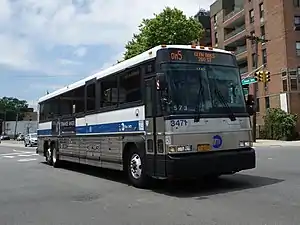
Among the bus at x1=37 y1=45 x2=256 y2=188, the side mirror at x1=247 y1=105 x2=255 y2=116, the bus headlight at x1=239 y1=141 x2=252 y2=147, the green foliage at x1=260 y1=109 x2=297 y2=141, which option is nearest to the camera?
the bus at x1=37 y1=45 x2=256 y2=188

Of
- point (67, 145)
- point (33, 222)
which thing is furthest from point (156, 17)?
point (33, 222)

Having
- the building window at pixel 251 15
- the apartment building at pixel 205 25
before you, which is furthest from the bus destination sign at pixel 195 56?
the apartment building at pixel 205 25

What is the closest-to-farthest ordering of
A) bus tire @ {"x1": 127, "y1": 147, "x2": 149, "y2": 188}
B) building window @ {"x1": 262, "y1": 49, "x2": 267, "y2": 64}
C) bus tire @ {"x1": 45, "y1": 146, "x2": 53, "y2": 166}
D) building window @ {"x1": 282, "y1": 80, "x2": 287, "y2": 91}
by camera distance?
bus tire @ {"x1": 127, "y1": 147, "x2": 149, "y2": 188} → bus tire @ {"x1": 45, "y1": 146, "x2": 53, "y2": 166} → building window @ {"x1": 282, "y1": 80, "x2": 287, "y2": 91} → building window @ {"x1": 262, "y1": 49, "x2": 267, "y2": 64}

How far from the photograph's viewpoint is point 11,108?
157375 mm

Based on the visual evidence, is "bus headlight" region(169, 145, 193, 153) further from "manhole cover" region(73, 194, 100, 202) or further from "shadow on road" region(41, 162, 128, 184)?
"shadow on road" region(41, 162, 128, 184)

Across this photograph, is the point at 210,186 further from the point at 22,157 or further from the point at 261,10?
the point at 261,10

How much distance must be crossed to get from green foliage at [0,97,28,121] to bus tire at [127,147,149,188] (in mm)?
140037

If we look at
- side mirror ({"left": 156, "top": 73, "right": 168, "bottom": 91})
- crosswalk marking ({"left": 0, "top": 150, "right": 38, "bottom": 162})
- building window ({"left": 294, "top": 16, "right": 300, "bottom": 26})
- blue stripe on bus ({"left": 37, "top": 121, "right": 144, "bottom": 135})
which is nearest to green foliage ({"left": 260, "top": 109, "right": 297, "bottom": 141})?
building window ({"left": 294, "top": 16, "right": 300, "bottom": 26})

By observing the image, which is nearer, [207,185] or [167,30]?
[207,185]

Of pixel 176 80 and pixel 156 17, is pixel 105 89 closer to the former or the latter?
pixel 176 80

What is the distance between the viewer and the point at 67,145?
16.2 meters

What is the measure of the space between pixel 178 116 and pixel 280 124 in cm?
3439

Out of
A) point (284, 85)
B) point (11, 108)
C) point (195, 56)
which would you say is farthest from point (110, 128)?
point (11, 108)

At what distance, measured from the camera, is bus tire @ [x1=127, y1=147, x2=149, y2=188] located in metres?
10.3
